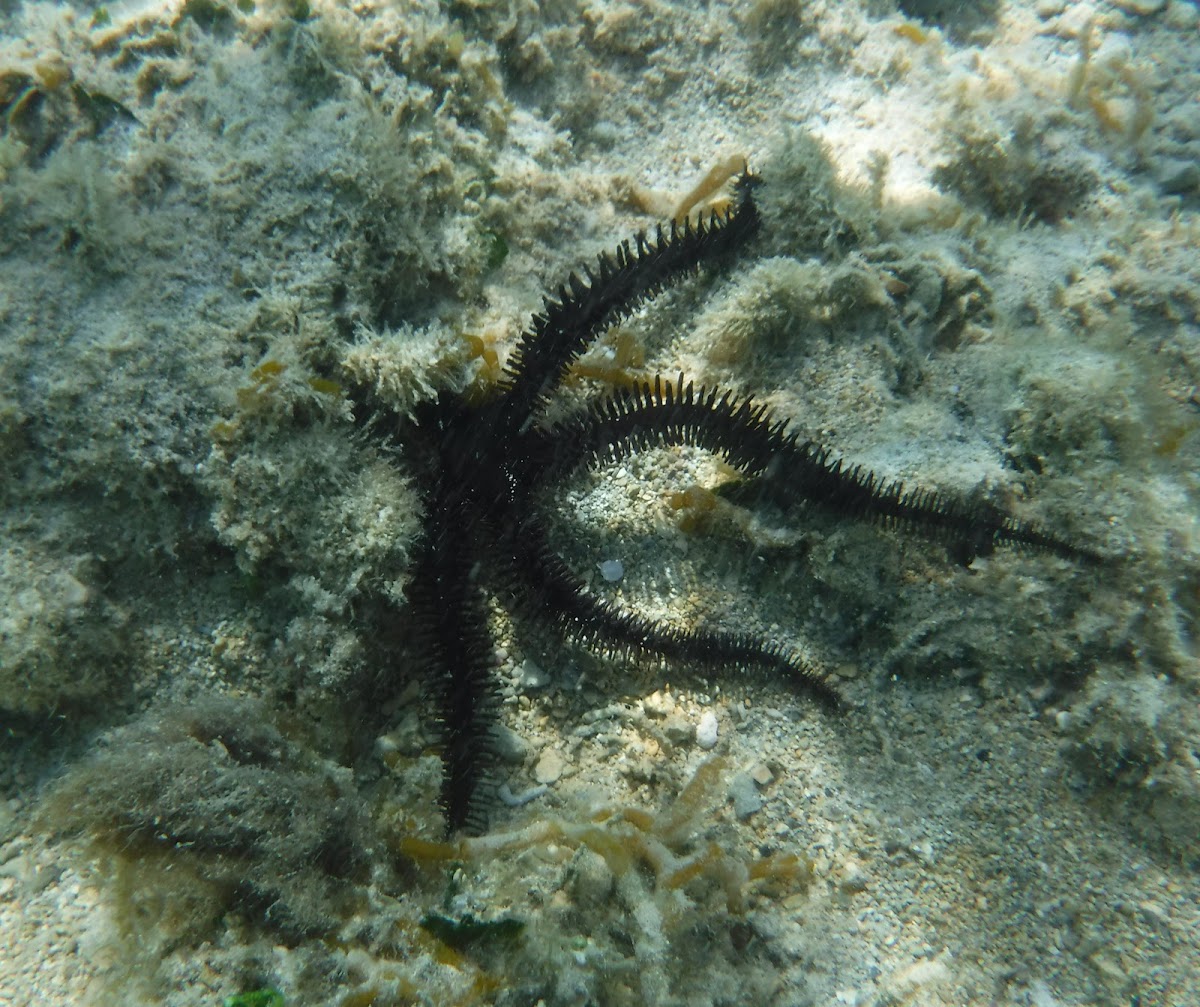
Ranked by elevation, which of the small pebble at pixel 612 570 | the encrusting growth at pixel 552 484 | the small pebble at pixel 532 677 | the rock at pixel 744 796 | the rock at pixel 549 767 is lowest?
the rock at pixel 744 796

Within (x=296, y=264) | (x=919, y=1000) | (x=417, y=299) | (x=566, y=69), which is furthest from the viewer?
(x=566, y=69)

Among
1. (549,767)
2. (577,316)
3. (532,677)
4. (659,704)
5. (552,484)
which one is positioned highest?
(577,316)

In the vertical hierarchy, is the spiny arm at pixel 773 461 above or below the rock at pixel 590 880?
above

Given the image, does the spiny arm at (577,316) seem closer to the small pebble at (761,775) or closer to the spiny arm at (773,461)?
the spiny arm at (773,461)

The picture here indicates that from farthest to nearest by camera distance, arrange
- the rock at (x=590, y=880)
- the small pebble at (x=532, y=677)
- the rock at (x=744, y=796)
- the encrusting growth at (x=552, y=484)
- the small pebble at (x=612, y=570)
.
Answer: the small pebble at (x=612, y=570) → the small pebble at (x=532, y=677) → the rock at (x=744, y=796) → the encrusting growth at (x=552, y=484) → the rock at (x=590, y=880)

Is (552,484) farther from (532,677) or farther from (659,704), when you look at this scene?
(659,704)

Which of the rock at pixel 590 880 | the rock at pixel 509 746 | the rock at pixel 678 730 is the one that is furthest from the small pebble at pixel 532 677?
the rock at pixel 590 880

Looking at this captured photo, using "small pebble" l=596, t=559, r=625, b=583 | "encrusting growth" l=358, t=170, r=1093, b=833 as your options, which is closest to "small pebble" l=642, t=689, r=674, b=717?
"encrusting growth" l=358, t=170, r=1093, b=833

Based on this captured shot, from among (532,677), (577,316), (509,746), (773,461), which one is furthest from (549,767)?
(577,316)

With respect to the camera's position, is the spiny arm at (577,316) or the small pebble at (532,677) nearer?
the spiny arm at (577,316)

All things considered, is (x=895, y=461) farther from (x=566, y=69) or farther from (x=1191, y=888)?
(x=566, y=69)

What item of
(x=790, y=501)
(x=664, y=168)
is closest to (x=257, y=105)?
(x=664, y=168)
